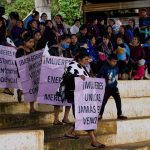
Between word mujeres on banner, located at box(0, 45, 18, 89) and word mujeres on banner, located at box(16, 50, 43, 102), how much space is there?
367 mm

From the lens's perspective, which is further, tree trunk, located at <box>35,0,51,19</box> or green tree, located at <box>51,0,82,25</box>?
green tree, located at <box>51,0,82,25</box>

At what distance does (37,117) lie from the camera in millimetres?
10609

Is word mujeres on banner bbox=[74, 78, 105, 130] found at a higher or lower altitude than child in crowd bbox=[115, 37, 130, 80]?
lower

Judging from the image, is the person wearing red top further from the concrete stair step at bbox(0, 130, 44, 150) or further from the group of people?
the concrete stair step at bbox(0, 130, 44, 150)

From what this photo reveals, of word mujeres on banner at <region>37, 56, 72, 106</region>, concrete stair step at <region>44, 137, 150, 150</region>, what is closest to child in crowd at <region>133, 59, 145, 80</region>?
concrete stair step at <region>44, 137, 150, 150</region>

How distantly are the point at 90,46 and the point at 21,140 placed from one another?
5.72 m

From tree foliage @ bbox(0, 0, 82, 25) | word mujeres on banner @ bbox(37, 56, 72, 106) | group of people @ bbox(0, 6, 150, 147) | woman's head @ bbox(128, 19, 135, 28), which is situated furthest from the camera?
tree foliage @ bbox(0, 0, 82, 25)

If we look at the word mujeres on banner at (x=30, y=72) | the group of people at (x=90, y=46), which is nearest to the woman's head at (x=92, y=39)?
the group of people at (x=90, y=46)

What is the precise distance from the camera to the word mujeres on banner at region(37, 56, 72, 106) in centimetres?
1045

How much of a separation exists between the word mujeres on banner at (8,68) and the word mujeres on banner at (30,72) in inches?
14.5

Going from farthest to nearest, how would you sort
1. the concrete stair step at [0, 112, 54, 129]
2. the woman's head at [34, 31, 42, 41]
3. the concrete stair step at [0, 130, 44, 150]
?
the woman's head at [34, 31, 42, 41] → the concrete stair step at [0, 112, 54, 129] → the concrete stair step at [0, 130, 44, 150]

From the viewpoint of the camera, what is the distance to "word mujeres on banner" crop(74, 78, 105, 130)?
32.1 feet

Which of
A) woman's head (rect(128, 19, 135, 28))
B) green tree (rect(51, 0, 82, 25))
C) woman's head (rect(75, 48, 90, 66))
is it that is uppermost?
green tree (rect(51, 0, 82, 25))

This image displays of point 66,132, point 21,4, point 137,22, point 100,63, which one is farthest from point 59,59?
point 21,4
